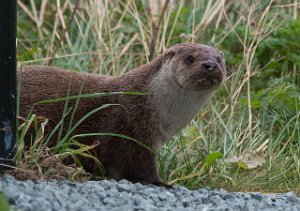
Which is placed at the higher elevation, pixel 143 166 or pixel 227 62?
pixel 227 62

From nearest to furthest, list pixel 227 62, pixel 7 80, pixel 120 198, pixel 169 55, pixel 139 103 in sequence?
pixel 120 198, pixel 7 80, pixel 139 103, pixel 169 55, pixel 227 62

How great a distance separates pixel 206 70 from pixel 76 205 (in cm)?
179

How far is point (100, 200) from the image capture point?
12.9 feet

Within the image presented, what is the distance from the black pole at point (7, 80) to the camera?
172 inches

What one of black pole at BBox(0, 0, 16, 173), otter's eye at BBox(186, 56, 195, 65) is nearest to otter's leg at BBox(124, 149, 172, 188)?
otter's eye at BBox(186, 56, 195, 65)

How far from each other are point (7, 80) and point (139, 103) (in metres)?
1.14

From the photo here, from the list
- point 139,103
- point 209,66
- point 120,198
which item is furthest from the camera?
point 139,103

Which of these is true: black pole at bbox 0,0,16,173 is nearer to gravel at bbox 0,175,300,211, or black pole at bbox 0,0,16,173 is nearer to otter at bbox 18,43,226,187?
gravel at bbox 0,175,300,211

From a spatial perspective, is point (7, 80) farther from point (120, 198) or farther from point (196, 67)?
point (196, 67)

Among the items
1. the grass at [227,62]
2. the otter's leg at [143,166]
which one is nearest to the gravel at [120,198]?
the otter's leg at [143,166]

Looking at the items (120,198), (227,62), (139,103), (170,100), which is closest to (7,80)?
(120,198)

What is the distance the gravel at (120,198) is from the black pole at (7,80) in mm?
225

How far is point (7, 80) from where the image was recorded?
4402 millimetres

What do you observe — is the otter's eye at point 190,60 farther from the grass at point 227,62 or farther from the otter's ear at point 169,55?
the grass at point 227,62
